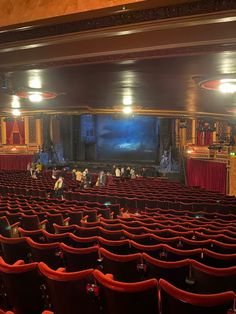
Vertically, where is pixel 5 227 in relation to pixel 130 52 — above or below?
below

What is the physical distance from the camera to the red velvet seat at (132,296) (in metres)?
2.14

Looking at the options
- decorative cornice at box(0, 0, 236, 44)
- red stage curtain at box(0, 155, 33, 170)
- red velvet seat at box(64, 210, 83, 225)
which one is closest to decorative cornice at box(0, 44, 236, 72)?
decorative cornice at box(0, 0, 236, 44)

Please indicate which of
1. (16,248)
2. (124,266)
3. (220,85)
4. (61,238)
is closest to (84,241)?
(61,238)

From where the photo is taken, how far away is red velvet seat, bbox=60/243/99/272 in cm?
327

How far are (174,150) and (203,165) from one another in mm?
4488

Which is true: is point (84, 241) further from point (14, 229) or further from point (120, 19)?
point (120, 19)

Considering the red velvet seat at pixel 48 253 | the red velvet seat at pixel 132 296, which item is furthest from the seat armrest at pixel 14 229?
the red velvet seat at pixel 132 296

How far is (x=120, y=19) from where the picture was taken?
3.77 metres

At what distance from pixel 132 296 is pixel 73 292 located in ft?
1.66

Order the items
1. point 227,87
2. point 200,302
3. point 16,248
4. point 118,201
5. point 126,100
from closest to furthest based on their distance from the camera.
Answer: point 200,302, point 16,248, point 227,87, point 118,201, point 126,100

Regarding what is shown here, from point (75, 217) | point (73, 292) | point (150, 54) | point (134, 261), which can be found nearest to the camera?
point (73, 292)

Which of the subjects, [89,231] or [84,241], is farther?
[89,231]

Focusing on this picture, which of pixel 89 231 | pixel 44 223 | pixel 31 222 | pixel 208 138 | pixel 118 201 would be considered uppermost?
pixel 208 138

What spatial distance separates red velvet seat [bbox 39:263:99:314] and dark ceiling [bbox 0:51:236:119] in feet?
15.9
